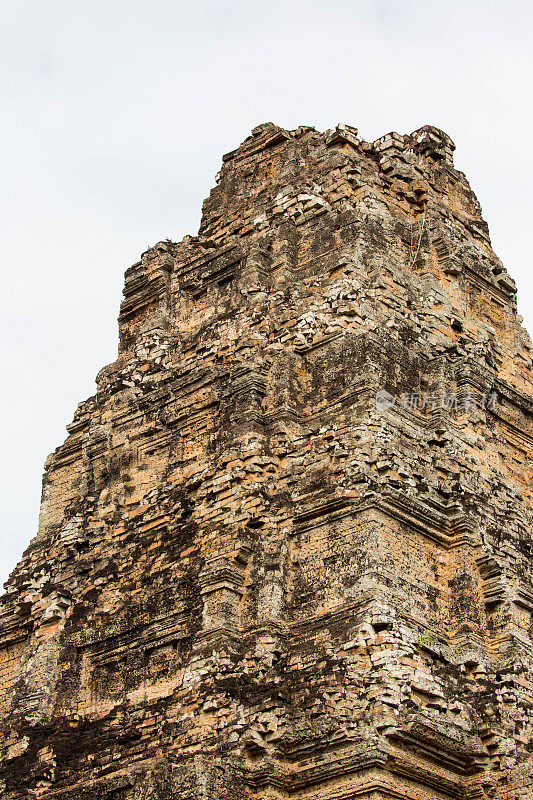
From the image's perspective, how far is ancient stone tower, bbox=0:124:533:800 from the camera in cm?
1220

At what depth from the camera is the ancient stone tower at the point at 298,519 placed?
12.2 meters

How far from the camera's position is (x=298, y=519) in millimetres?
13578

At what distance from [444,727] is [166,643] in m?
3.61

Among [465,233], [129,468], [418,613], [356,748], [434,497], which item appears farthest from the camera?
[465,233]

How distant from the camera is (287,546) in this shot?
13.5 meters

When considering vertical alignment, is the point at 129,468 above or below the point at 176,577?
above

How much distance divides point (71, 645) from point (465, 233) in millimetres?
8300

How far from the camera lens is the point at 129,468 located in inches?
652

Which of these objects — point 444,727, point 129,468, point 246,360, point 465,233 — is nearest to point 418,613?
point 444,727

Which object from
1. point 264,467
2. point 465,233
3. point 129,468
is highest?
point 465,233

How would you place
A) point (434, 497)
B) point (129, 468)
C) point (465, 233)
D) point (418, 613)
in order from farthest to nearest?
point (465, 233) → point (129, 468) → point (434, 497) → point (418, 613)

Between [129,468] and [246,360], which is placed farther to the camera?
[129,468]

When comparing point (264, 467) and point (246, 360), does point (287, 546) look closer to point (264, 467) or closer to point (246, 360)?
point (264, 467)

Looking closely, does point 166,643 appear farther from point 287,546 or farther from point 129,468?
point 129,468
